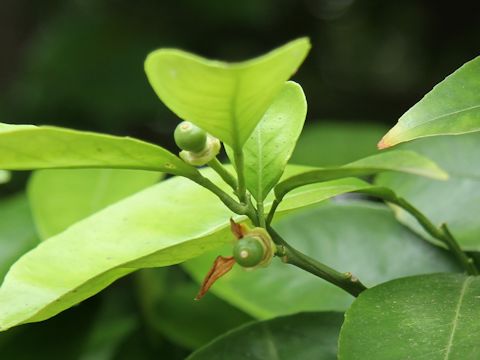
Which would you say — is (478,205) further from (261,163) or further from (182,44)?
(182,44)

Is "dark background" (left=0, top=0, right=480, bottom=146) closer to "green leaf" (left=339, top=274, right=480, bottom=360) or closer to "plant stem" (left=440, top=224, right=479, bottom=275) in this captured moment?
"plant stem" (left=440, top=224, right=479, bottom=275)

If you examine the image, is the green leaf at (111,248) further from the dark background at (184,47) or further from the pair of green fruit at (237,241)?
the dark background at (184,47)

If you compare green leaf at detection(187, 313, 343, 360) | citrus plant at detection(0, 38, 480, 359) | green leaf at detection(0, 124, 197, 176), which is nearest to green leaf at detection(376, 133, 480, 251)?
citrus plant at detection(0, 38, 480, 359)

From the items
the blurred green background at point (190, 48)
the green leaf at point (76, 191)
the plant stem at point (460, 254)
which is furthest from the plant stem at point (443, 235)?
the blurred green background at point (190, 48)

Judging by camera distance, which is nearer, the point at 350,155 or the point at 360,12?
the point at 350,155

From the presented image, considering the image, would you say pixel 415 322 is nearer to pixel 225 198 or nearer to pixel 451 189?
pixel 225 198

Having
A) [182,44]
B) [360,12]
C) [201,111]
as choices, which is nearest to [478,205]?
[201,111]

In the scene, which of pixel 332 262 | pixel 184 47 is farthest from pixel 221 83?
pixel 184 47
